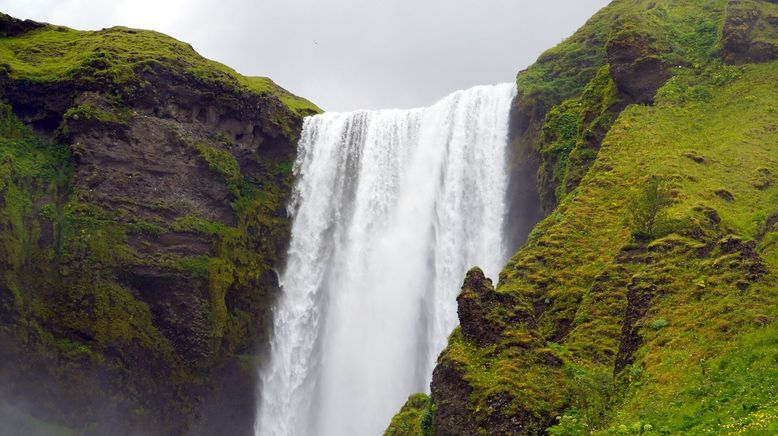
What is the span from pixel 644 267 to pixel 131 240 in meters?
26.3

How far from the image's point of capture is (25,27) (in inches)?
1928

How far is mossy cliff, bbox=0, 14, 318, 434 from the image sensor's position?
37281mm

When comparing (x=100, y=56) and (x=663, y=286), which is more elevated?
(x=100, y=56)

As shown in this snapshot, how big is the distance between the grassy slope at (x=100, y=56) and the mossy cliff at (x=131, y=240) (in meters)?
0.14

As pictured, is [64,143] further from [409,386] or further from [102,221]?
[409,386]

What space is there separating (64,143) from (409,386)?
2202 centimetres

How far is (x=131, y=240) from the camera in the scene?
128ft

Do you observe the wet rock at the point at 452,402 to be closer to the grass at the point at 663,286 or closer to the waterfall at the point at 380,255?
the grass at the point at 663,286

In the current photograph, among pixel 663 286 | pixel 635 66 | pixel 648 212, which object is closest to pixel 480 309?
pixel 663 286

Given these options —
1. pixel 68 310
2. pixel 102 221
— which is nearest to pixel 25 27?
pixel 102 221

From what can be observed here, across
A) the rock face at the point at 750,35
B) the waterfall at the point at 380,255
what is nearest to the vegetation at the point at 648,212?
the waterfall at the point at 380,255

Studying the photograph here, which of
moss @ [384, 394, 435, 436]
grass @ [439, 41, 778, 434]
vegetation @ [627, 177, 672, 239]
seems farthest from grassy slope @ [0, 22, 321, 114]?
vegetation @ [627, 177, 672, 239]

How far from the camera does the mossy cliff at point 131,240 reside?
37.3 metres

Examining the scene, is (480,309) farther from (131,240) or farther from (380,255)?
(131,240)
